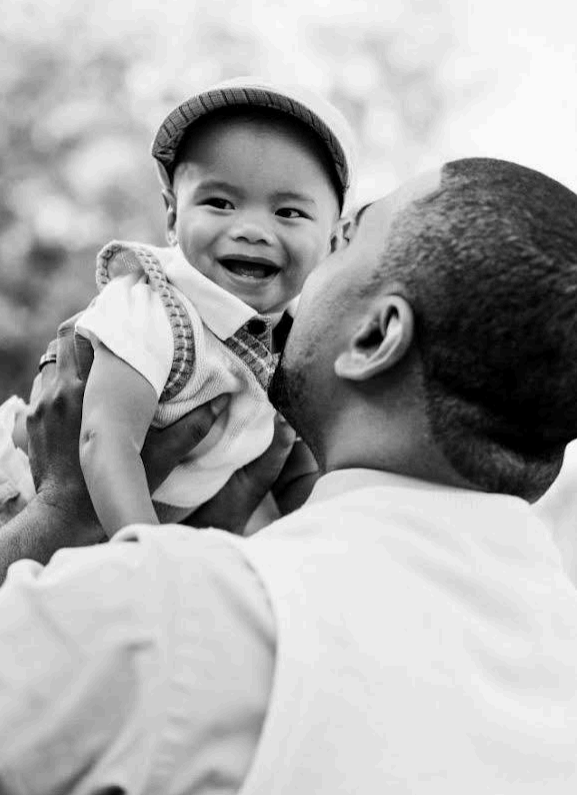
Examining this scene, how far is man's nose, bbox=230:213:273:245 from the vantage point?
3.15 meters

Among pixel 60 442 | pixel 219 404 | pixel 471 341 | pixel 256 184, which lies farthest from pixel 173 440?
pixel 471 341

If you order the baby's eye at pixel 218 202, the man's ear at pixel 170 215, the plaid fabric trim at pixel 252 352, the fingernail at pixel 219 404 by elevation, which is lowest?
the fingernail at pixel 219 404

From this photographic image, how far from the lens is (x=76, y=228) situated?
18.3 meters

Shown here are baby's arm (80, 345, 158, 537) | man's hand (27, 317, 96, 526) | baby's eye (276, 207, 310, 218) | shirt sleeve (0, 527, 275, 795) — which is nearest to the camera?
shirt sleeve (0, 527, 275, 795)

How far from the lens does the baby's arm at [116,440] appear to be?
284 centimetres

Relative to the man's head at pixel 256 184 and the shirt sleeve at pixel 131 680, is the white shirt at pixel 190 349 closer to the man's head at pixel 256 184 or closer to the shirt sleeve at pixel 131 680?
the man's head at pixel 256 184

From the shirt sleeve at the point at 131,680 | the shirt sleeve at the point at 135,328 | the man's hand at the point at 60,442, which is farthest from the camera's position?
the man's hand at the point at 60,442

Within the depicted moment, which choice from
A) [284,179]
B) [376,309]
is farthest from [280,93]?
[376,309]

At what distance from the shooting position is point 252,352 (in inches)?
125

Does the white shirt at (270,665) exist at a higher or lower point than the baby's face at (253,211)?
lower

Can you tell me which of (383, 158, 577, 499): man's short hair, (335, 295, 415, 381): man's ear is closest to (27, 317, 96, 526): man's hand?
(335, 295, 415, 381): man's ear

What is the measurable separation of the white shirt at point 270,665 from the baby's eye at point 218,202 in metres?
1.49

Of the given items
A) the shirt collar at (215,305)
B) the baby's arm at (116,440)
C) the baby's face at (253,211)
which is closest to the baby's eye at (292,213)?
the baby's face at (253,211)

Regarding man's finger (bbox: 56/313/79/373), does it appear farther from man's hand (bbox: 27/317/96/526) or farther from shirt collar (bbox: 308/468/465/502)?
shirt collar (bbox: 308/468/465/502)
